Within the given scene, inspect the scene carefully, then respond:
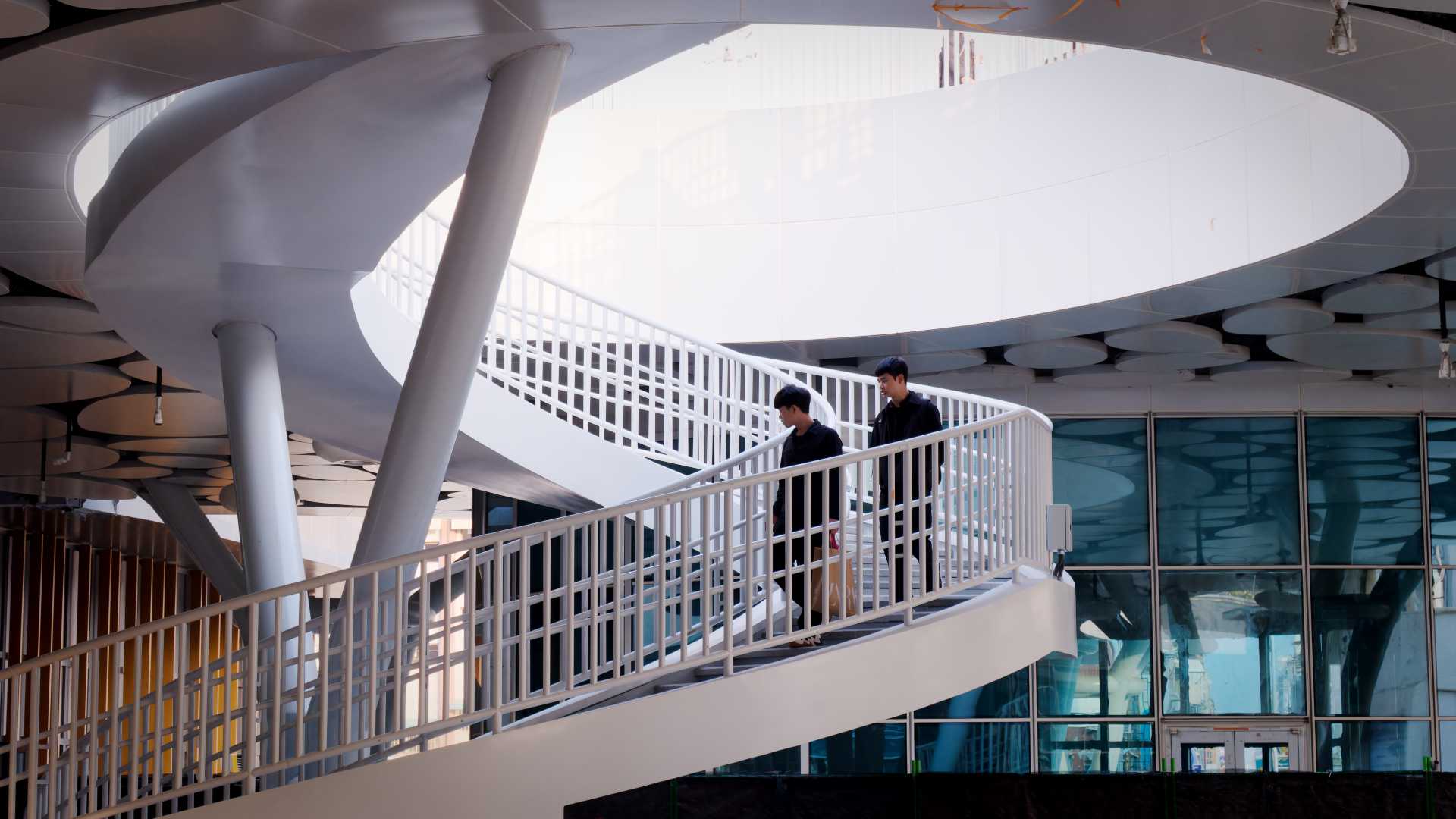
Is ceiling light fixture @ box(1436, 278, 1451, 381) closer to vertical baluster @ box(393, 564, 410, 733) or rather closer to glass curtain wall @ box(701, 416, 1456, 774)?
glass curtain wall @ box(701, 416, 1456, 774)

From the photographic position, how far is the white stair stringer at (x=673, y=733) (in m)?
5.79

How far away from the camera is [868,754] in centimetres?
1476

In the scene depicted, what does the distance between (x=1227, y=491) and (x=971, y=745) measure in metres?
3.93

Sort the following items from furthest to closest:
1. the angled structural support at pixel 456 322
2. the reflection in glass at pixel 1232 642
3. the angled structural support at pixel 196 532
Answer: the angled structural support at pixel 196 532
the reflection in glass at pixel 1232 642
the angled structural support at pixel 456 322

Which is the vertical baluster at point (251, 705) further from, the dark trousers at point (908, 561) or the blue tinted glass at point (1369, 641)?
the blue tinted glass at point (1369, 641)

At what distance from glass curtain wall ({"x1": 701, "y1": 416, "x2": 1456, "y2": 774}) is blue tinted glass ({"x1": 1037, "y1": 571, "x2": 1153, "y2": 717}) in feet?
0.06

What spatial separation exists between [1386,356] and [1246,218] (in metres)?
4.41

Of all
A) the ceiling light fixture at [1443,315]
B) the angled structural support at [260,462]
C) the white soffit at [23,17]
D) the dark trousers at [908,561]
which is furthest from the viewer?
the ceiling light fixture at [1443,315]

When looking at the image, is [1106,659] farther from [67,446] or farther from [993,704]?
[67,446]

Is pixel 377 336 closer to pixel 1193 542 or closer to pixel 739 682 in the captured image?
pixel 739 682

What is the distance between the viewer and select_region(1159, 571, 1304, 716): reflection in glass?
1453 cm

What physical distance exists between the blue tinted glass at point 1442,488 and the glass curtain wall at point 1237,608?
18 mm

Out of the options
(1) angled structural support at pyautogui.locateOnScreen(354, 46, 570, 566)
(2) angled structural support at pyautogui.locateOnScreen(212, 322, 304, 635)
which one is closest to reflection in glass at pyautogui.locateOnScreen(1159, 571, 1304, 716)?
(2) angled structural support at pyautogui.locateOnScreen(212, 322, 304, 635)

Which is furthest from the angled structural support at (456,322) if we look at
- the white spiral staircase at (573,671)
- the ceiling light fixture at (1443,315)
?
the ceiling light fixture at (1443,315)
